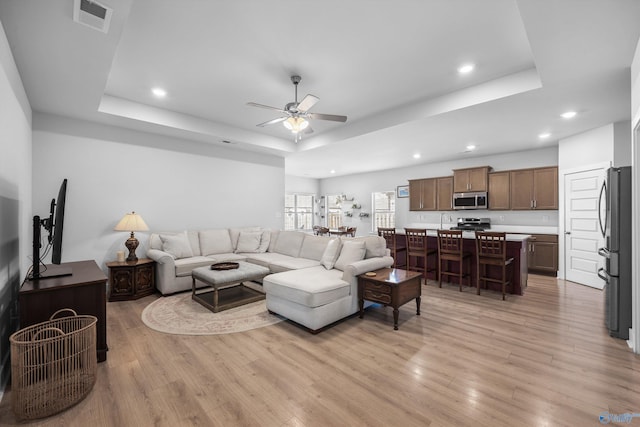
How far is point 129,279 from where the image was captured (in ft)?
13.9

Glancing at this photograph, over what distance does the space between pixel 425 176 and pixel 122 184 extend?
7.22 m

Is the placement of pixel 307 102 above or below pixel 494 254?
above

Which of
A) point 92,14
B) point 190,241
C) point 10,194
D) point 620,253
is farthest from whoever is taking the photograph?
point 190,241

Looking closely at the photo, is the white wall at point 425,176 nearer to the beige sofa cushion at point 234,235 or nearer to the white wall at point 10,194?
the beige sofa cushion at point 234,235

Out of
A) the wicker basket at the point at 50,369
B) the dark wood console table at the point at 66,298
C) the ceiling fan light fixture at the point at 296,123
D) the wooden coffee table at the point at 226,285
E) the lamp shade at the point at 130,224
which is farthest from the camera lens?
the lamp shade at the point at 130,224

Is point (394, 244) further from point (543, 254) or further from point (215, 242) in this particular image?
point (215, 242)

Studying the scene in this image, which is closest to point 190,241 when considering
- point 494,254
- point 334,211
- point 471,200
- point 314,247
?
point 314,247

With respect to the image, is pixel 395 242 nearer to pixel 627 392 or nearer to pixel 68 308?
pixel 627 392

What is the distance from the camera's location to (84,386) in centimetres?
203

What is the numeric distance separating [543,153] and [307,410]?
23.2 feet

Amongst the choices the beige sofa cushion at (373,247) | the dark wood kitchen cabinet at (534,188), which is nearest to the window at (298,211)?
the dark wood kitchen cabinet at (534,188)

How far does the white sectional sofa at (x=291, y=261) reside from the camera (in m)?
3.11

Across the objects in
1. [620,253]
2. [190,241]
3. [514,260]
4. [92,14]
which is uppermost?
[92,14]

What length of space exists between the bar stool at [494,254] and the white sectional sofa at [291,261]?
1.57 m
